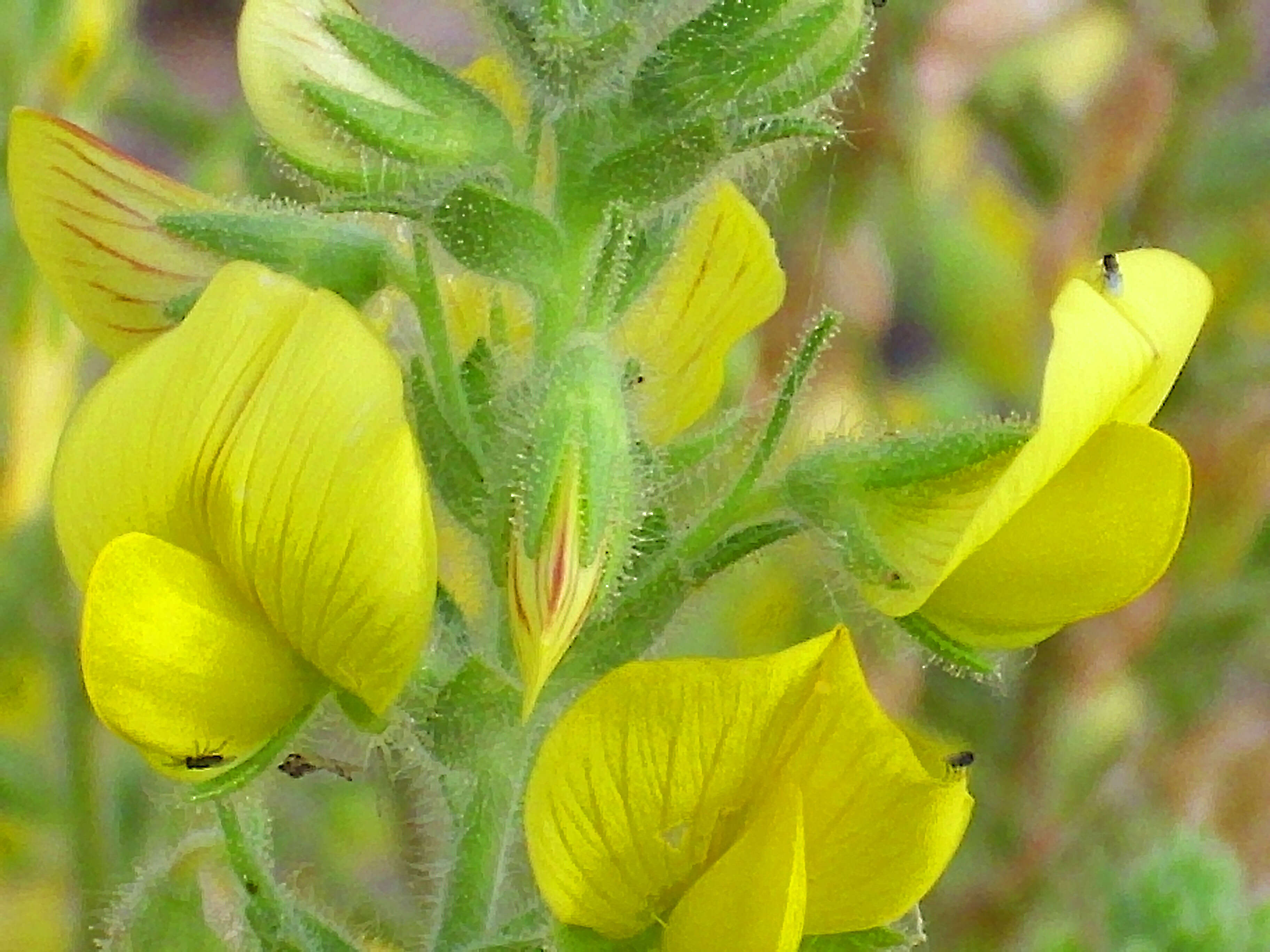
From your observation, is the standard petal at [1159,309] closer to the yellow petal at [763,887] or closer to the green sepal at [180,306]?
the yellow petal at [763,887]

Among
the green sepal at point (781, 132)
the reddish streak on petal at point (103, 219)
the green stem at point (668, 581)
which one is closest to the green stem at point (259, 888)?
the green stem at point (668, 581)

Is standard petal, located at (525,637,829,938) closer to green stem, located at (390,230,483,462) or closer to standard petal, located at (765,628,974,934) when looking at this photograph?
standard petal, located at (765,628,974,934)

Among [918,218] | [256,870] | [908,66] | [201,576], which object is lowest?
[256,870]

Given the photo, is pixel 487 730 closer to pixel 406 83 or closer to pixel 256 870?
pixel 256 870

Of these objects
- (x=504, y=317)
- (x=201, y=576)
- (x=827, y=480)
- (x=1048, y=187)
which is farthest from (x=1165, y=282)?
(x=1048, y=187)

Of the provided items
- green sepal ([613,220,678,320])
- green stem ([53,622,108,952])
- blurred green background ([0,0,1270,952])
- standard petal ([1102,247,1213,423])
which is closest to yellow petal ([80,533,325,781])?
green sepal ([613,220,678,320])

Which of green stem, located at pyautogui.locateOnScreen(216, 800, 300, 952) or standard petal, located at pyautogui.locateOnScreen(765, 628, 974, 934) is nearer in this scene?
standard petal, located at pyautogui.locateOnScreen(765, 628, 974, 934)

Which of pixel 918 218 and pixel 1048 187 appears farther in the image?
pixel 918 218
